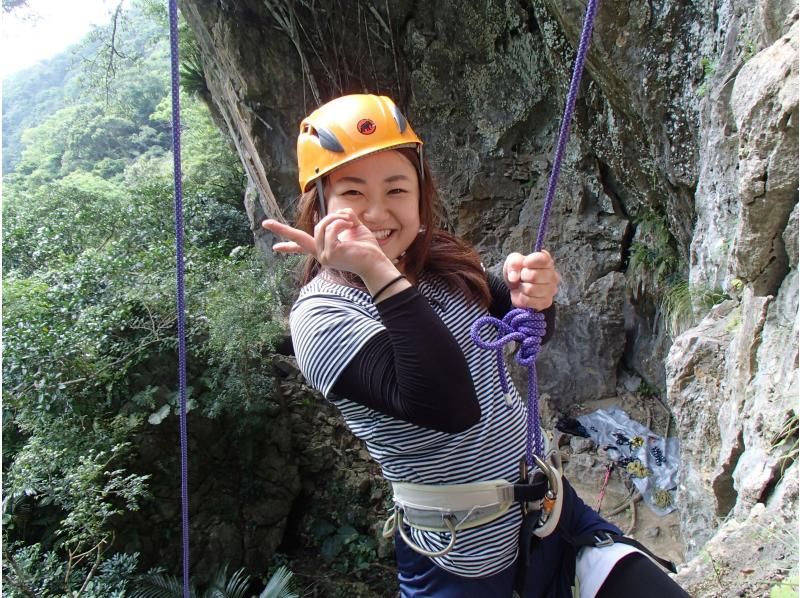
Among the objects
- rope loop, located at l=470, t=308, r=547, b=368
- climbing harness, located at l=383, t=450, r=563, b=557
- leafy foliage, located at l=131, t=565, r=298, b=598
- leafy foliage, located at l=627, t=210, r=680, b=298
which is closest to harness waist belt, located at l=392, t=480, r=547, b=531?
climbing harness, located at l=383, t=450, r=563, b=557

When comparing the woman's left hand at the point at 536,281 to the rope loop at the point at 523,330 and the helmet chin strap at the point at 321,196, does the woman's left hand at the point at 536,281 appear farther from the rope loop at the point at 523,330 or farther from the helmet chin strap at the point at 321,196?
the helmet chin strap at the point at 321,196

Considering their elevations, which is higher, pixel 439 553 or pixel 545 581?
pixel 439 553

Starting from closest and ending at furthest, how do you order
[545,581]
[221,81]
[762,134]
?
[545,581]
[762,134]
[221,81]

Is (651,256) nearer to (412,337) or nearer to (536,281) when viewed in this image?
(536,281)

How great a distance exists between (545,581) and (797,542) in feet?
2.12

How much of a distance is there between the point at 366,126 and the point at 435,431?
63 centimetres

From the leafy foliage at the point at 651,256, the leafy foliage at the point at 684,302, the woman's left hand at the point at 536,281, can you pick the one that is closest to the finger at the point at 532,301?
the woman's left hand at the point at 536,281

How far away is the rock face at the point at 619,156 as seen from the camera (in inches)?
64.4

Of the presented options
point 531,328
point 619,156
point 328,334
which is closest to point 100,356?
point 328,334

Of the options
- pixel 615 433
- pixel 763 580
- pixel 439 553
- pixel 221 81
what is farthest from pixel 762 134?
pixel 221 81

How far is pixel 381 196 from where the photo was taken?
Answer: 3.25ft

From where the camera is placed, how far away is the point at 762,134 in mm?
1522

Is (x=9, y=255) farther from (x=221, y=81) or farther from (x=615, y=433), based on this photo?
(x=615, y=433)

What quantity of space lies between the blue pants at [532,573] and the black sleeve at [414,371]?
0.46m
